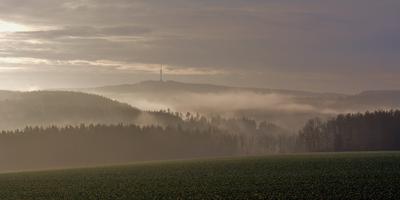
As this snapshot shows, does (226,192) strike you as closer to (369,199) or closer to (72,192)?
(369,199)

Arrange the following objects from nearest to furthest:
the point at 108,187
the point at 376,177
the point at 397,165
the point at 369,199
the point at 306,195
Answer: the point at 369,199 < the point at 306,195 < the point at 376,177 < the point at 108,187 < the point at 397,165

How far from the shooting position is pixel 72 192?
73.9m

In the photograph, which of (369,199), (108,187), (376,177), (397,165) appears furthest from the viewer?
(397,165)

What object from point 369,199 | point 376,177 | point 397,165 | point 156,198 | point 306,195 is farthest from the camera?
point 397,165

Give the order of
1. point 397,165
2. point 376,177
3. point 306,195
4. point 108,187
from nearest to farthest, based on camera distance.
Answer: point 306,195 → point 376,177 → point 108,187 → point 397,165

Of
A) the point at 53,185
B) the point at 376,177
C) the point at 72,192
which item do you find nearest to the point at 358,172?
the point at 376,177

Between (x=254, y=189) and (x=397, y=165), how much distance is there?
34.1 metres

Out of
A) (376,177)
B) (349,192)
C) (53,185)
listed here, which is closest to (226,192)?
(349,192)

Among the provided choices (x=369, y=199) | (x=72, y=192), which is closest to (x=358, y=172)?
(x=369, y=199)

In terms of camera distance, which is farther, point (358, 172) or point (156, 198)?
point (358, 172)

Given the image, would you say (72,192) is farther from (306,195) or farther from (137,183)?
(306,195)

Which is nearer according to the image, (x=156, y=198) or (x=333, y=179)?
(x=156, y=198)

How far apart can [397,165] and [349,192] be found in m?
34.9

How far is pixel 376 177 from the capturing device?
6956 cm
